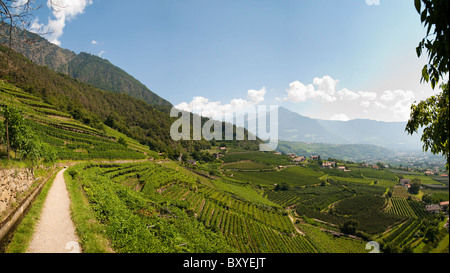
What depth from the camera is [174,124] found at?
13138 cm

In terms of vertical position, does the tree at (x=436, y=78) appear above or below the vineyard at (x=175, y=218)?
above

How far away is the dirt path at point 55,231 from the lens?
6.45 m

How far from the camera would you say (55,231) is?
24.5 ft

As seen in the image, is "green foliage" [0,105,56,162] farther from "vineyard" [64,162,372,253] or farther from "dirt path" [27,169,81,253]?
"dirt path" [27,169,81,253]

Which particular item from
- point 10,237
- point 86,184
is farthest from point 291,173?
point 10,237

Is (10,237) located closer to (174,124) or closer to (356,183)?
(356,183)

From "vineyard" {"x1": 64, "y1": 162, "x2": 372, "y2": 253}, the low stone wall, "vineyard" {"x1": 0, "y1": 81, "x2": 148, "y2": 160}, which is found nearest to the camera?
the low stone wall

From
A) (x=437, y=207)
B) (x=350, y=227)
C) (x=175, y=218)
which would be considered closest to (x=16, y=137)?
(x=175, y=218)

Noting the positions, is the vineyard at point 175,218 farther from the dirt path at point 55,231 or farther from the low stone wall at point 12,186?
the low stone wall at point 12,186

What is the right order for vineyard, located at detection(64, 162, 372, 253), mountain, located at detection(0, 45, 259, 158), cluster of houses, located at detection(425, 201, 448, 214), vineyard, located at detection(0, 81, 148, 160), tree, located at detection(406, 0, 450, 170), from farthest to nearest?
1. mountain, located at detection(0, 45, 259, 158)
2. vineyard, located at detection(0, 81, 148, 160)
3. vineyard, located at detection(64, 162, 372, 253)
4. cluster of houses, located at detection(425, 201, 448, 214)
5. tree, located at detection(406, 0, 450, 170)

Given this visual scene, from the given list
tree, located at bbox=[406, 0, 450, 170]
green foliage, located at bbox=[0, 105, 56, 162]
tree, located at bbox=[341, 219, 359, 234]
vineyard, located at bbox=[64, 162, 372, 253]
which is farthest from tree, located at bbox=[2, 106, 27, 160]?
tree, located at bbox=[341, 219, 359, 234]

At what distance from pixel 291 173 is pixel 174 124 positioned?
76.7 meters

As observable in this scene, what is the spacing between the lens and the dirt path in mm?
6453

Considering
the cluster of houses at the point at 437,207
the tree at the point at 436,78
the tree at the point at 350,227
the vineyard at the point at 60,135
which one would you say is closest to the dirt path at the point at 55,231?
the tree at the point at 436,78
